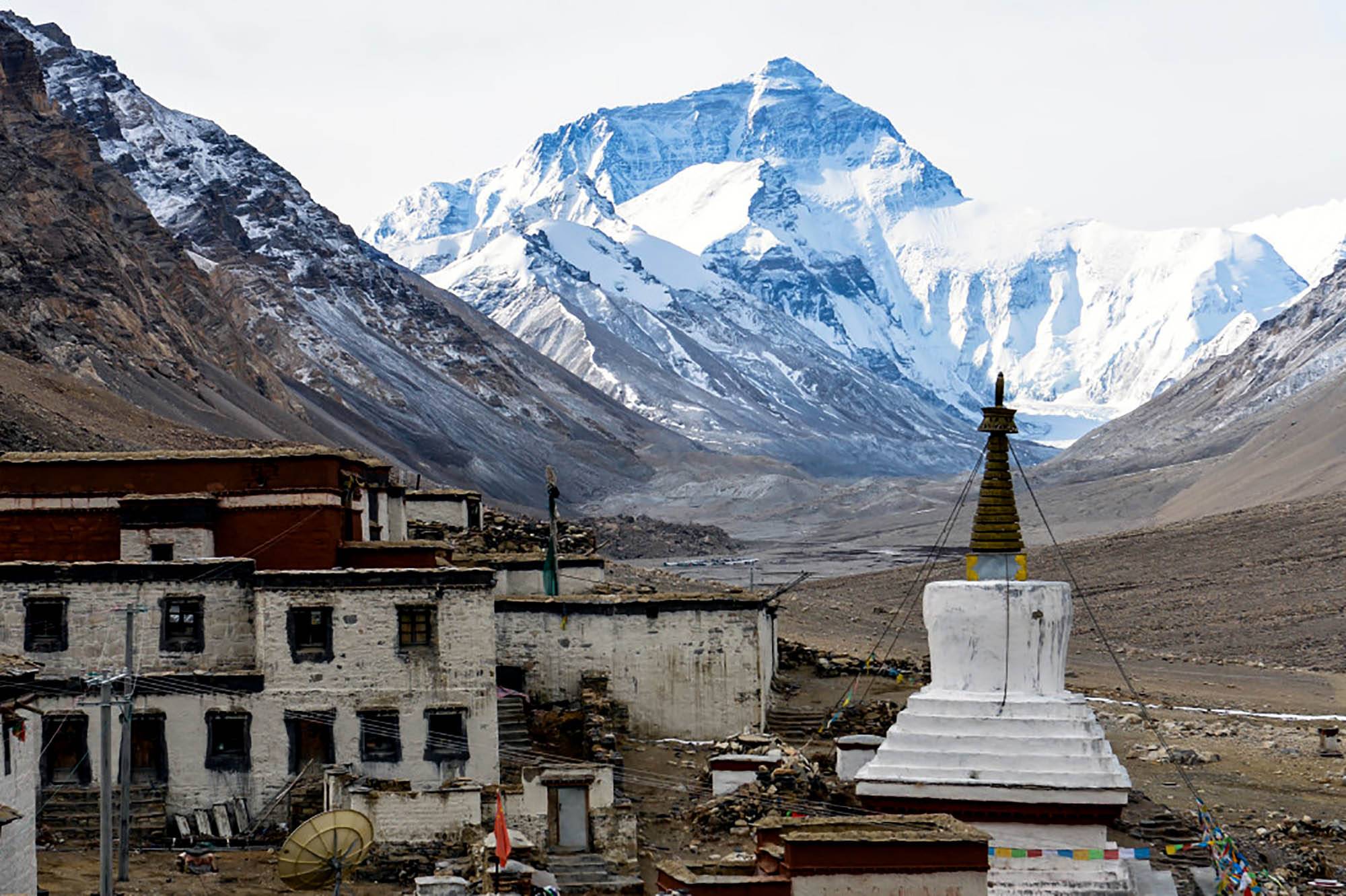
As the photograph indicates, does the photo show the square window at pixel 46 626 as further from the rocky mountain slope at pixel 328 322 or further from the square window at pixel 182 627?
the rocky mountain slope at pixel 328 322

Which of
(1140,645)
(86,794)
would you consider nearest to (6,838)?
(86,794)

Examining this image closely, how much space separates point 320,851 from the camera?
2058 centimetres

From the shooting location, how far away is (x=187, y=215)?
539 ft

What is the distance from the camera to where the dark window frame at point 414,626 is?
27.7m

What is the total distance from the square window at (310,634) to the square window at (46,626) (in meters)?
3.31

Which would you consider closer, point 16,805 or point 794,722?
point 16,805

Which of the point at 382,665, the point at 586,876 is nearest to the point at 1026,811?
the point at 586,876

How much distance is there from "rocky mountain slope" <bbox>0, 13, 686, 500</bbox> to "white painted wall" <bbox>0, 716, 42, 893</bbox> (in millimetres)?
97399

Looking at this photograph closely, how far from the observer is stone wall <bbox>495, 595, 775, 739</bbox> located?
3238 cm

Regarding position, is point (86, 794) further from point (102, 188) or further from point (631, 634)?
point (102, 188)

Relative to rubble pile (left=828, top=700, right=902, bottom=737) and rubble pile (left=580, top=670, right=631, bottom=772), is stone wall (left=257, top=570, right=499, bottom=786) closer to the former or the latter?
rubble pile (left=580, top=670, right=631, bottom=772)

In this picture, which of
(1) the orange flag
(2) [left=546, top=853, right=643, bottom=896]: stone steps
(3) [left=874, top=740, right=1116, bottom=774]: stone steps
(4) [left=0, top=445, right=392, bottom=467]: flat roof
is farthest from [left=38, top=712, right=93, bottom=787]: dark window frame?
(3) [left=874, top=740, right=1116, bottom=774]: stone steps

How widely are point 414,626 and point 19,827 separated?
8.15 metres

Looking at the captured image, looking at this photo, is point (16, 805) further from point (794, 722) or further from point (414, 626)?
point (794, 722)
